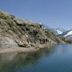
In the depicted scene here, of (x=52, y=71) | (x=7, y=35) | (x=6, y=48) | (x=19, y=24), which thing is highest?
(x=19, y=24)

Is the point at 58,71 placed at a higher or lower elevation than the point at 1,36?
lower

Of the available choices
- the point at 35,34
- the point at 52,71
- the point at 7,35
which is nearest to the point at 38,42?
the point at 35,34

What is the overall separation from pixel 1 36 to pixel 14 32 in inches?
671

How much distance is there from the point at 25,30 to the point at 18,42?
1144 inches

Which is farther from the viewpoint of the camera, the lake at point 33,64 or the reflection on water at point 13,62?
the reflection on water at point 13,62

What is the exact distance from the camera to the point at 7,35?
325ft

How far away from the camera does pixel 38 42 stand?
462 ft

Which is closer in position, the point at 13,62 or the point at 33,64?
the point at 33,64

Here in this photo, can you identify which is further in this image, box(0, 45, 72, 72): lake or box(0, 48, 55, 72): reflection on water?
box(0, 48, 55, 72): reflection on water

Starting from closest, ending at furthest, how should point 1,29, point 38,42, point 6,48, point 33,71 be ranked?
point 33,71 < point 6,48 < point 1,29 < point 38,42

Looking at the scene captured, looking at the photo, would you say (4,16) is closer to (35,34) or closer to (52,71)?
(35,34)

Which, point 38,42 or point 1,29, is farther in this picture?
point 38,42

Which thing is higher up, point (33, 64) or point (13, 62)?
point (13, 62)

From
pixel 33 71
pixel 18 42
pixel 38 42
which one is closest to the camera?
pixel 33 71
